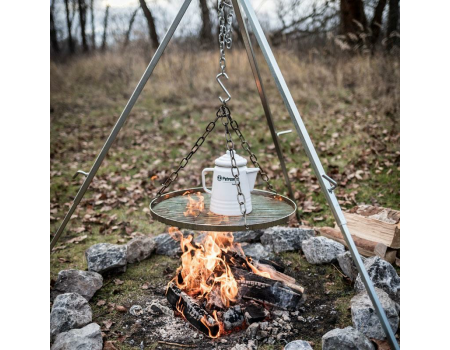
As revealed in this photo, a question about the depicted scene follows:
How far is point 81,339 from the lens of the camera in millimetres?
2105

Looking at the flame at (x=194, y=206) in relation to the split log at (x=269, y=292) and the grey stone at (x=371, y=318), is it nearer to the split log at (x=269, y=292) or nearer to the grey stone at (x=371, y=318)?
the split log at (x=269, y=292)

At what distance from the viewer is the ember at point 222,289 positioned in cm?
235

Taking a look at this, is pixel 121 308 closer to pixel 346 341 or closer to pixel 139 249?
pixel 139 249

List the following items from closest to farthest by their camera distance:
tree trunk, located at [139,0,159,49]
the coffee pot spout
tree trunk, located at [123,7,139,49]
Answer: the coffee pot spout < tree trunk, located at [139,0,159,49] < tree trunk, located at [123,7,139,49]

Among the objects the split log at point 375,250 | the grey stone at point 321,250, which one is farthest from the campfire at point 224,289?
the split log at point 375,250

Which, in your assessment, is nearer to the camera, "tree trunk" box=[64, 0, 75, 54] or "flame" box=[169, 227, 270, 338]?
"flame" box=[169, 227, 270, 338]

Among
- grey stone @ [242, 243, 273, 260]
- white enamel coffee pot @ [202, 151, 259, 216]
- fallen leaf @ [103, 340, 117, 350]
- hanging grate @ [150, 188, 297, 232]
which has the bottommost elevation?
fallen leaf @ [103, 340, 117, 350]

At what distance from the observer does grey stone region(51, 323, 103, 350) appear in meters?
2.08

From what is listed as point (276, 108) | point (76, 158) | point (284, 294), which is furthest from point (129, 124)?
point (284, 294)

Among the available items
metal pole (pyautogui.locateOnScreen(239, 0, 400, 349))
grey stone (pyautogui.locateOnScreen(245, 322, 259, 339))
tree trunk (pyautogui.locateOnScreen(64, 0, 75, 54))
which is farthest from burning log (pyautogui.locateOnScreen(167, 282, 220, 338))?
tree trunk (pyautogui.locateOnScreen(64, 0, 75, 54))

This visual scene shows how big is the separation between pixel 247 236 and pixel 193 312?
119cm

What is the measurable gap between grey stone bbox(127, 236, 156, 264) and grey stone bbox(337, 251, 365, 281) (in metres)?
1.51

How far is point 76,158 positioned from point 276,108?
3490 millimetres

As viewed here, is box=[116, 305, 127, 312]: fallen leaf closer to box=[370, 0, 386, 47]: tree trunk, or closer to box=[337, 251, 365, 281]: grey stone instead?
box=[337, 251, 365, 281]: grey stone
